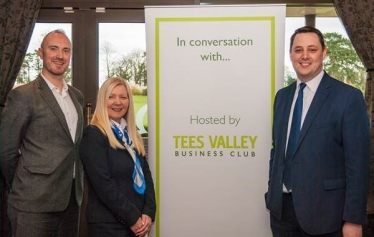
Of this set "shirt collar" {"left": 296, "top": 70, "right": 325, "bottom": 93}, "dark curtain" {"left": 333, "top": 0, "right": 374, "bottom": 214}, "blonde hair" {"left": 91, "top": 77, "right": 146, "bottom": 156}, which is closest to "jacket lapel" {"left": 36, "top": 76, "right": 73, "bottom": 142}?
"blonde hair" {"left": 91, "top": 77, "right": 146, "bottom": 156}

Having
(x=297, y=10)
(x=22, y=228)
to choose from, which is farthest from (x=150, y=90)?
(x=297, y=10)

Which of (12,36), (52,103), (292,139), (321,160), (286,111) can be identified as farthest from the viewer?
(12,36)

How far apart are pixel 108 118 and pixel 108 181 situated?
337mm

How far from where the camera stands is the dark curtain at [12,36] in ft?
12.6

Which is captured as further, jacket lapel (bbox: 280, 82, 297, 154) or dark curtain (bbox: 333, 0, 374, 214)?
dark curtain (bbox: 333, 0, 374, 214)

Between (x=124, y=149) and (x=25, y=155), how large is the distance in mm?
576

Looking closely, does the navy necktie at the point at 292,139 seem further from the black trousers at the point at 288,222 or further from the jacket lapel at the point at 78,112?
the jacket lapel at the point at 78,112

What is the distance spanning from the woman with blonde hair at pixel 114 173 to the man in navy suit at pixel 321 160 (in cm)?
71

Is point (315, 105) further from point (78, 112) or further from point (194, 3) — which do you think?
point (194, 3)

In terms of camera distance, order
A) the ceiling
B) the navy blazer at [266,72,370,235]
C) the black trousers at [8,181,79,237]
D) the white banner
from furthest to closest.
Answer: the ceiling
the white banner
the black trousers at [8,181,79,237]
the navy blazer at [266,72,370,235]

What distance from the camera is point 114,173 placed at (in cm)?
240

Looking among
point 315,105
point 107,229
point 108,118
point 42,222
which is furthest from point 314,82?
point 42,222

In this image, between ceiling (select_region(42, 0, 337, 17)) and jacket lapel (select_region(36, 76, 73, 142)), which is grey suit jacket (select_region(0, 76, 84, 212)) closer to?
jacket lapel (select_region(36, 76, 73, 142))

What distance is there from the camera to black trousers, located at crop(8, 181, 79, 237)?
8.28 feet
